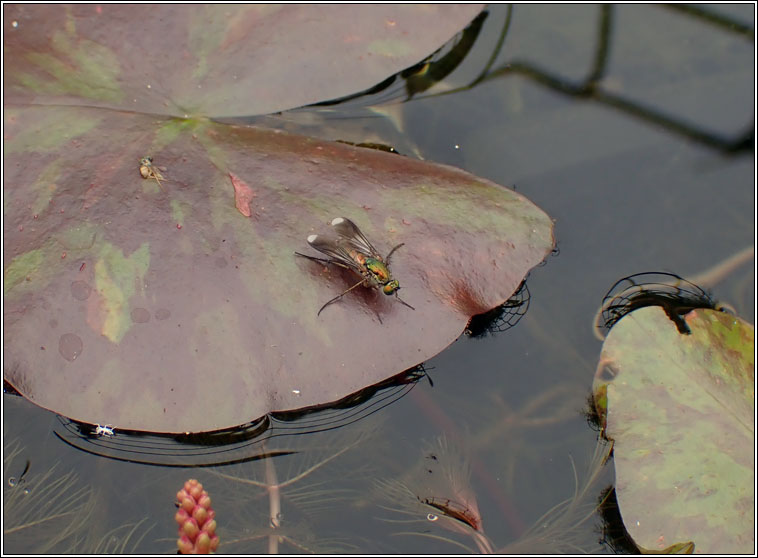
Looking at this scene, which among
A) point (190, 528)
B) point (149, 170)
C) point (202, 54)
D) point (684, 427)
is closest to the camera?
point (190, 528)

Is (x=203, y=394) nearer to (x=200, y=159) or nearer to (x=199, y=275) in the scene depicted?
(x=199, y=275)

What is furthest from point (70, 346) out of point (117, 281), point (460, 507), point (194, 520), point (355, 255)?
point (460, 507)

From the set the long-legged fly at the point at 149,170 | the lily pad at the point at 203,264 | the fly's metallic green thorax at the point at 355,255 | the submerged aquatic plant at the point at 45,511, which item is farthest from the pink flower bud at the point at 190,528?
the long-legged fly at the point at 149,170

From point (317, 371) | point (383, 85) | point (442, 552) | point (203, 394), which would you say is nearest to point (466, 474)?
point (442, 552)

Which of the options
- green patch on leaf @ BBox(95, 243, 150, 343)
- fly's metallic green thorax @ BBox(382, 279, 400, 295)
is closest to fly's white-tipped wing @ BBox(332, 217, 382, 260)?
fly's metallic green thorax @ BBox(382, 279, 400, 295)

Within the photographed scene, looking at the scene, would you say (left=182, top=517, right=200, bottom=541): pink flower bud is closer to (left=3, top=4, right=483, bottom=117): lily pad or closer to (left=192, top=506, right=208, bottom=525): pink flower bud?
(left=192, top=506, right=208, bottom=525): pink flower bud

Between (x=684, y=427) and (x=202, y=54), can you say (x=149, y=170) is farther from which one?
(x=684, y=427)
